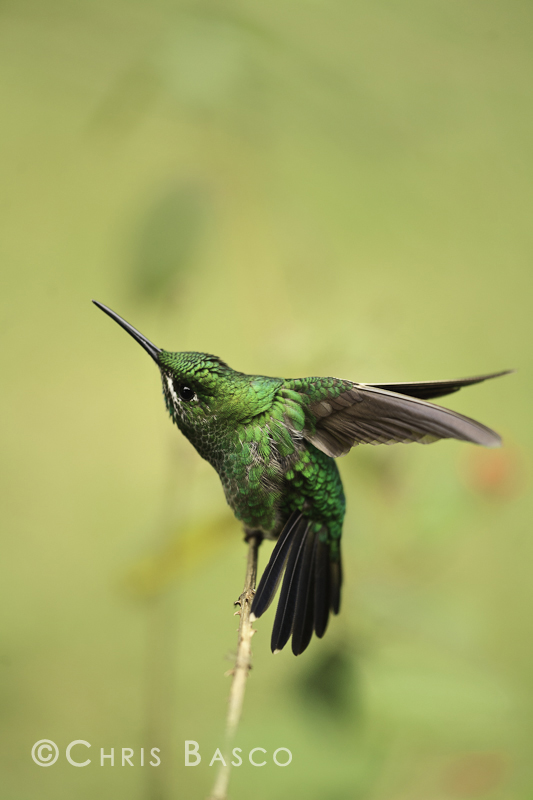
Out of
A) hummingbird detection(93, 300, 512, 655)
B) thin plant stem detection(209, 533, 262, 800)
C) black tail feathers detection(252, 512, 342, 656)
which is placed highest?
hummingbird detection(93, 300, 512, 655)

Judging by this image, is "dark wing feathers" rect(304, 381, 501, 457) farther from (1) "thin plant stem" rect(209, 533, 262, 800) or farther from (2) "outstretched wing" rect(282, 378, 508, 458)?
(1) "thin plant stem" rect(209, 533, 262, 800)

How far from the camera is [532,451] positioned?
6.85 ft

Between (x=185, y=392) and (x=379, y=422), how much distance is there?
1.36 ft

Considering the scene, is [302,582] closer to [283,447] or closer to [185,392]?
[283,447]

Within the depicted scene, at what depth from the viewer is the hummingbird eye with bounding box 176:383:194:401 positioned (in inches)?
44.8

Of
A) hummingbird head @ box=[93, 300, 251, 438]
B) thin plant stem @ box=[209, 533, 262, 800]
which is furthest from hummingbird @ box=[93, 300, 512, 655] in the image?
thin plant stem @ box=[209, 533, 262, 800]

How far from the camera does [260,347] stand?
1.44 meters

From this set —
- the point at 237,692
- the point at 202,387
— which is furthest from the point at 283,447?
the point at 237,692

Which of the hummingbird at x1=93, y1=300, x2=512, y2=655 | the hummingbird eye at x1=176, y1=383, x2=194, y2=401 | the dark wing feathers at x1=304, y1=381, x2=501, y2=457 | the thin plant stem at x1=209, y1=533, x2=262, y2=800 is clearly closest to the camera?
the thin plant stem at x1=209, y1=533, x2=262, y2=800

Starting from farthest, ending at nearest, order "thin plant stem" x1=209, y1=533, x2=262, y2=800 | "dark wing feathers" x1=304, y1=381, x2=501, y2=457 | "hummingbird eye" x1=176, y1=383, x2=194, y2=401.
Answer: "hummingbird eye" x1=176, y1=383, x2=194, y2=401 < "dark wing feathers" x1=304, y1=381, x2=501, y2=457 < "thin plant stem" x1=209, y1=533, x2=262, y2=800

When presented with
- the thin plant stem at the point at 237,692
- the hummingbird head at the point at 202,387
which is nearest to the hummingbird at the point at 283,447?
the hummingbird head at the point at 202,387

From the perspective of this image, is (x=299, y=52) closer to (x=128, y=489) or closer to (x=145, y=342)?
(x=145, y=342)

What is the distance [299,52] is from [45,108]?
99cm

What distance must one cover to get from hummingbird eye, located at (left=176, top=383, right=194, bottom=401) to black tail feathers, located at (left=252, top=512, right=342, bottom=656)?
35 centimetres
